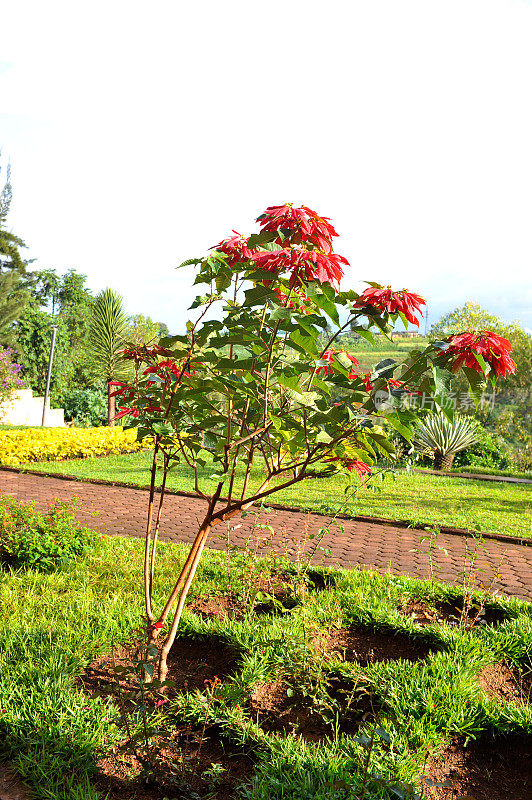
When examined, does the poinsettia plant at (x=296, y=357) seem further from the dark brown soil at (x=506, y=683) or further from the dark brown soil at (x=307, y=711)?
the dark brown soil at (x=506, y=683)

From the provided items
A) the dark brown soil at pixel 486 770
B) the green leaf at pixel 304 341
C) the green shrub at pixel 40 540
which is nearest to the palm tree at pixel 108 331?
the green shrub at pixel 40 540

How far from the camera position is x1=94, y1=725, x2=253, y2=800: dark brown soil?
206 cm

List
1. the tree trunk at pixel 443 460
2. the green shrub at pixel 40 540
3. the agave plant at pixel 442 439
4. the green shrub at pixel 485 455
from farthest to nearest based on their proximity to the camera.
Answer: the green shrub at pixel 485 455 < the tree trunk at pixel 443 460 < the agave plant at pixel 442 439 < the green shrub at pixel 40 540

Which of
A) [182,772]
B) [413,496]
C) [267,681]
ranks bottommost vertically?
[182,772]

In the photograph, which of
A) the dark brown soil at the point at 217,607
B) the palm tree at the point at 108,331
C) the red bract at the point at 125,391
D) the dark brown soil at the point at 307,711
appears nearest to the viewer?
the dark brown soil at the point at 307,711

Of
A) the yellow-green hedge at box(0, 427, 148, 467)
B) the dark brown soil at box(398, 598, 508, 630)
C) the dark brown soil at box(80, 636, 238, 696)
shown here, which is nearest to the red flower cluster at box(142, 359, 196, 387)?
the dark brown soil at box(80, 636, 238, 696)

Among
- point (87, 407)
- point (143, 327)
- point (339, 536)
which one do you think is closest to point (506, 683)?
point (339, 536)

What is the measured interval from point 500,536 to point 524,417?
1118cm

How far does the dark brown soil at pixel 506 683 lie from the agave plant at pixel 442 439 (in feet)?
27.8

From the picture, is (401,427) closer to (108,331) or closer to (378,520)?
(378,520)

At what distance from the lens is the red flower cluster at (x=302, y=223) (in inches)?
73.9

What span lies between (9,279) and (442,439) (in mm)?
18373

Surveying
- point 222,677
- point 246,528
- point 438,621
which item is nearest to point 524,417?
point 246,528

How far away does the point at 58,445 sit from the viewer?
1127 cm
